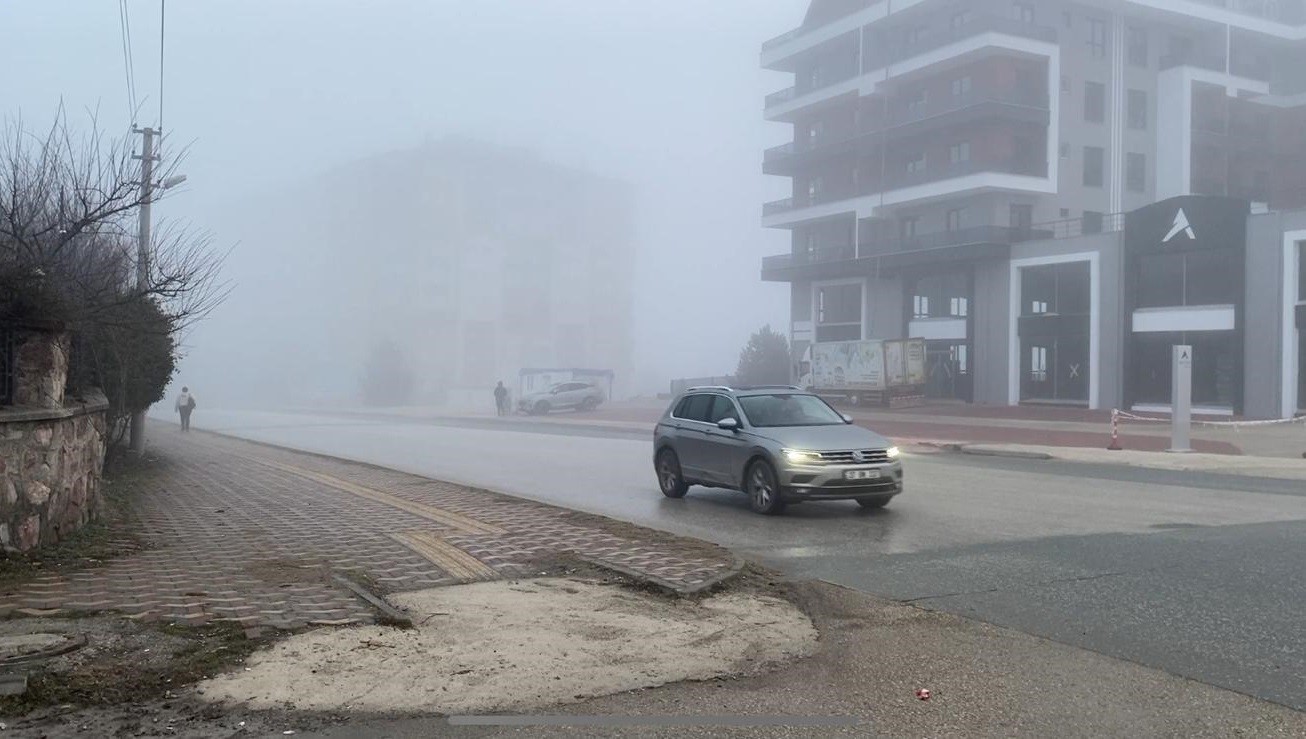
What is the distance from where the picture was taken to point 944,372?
169ft

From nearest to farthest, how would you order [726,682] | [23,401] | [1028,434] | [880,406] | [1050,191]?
[726,682] → [23,401] → [1028,434] → [880,406] → [1050,191]

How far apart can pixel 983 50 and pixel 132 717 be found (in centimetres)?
5007

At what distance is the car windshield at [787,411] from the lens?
13547 mm

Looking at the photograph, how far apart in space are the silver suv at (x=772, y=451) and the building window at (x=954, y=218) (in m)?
39.5

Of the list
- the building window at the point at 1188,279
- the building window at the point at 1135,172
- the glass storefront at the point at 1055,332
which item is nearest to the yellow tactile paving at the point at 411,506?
the building window at the point at 1188,279

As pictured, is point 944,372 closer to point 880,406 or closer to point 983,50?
point 880,406

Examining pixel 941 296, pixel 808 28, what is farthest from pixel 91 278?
pixel 808 28

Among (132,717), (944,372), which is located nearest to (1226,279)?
(944,372)

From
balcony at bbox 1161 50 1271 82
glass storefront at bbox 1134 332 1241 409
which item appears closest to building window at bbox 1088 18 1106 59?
balcony at bbox 1161 50 1271 82

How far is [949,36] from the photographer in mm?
50656

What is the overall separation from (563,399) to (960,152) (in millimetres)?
23743

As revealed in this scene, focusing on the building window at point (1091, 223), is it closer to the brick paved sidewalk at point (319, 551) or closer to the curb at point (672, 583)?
the brick paved sidewalk at point (319, 551)

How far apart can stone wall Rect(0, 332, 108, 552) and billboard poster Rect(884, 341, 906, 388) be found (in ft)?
129

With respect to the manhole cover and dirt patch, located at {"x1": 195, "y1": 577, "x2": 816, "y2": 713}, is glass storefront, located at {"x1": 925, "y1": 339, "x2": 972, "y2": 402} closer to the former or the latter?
dirt patch, located at {"x1": 195, "y1": 577, "x2": 816, "y2": 713}
